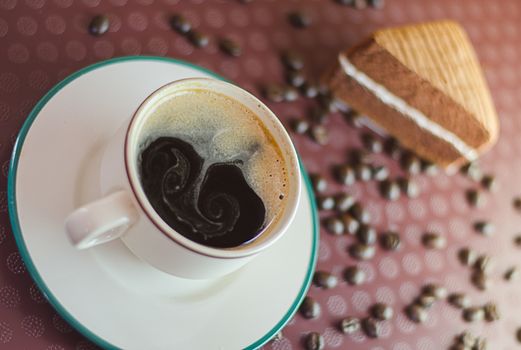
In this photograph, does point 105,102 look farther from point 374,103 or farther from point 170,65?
point 374,103

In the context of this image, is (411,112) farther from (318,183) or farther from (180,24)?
(180,24)

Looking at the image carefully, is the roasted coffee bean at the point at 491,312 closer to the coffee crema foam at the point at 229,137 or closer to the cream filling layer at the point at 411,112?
the cream filling layer at the point at 411,112

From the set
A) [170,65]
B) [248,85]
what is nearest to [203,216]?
[170,65]

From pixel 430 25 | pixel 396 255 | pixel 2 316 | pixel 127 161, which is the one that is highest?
pixel 127 161

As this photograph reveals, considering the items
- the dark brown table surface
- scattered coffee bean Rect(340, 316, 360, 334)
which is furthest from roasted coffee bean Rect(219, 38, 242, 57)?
scattered coffee bean Rect(340, 316, 360, 334)

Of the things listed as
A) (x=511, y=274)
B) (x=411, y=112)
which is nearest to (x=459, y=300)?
(x=511, y=274)

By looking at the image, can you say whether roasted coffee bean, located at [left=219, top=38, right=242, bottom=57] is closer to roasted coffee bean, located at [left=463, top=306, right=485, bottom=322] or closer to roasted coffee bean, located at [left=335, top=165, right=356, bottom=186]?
roasted coffee bean, located at [left=335, top=165, right=356, bottom=186]

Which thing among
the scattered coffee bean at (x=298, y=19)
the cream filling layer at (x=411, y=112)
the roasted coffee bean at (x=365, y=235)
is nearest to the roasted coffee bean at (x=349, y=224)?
the roasted coffee bean at (x=365, y=235)
